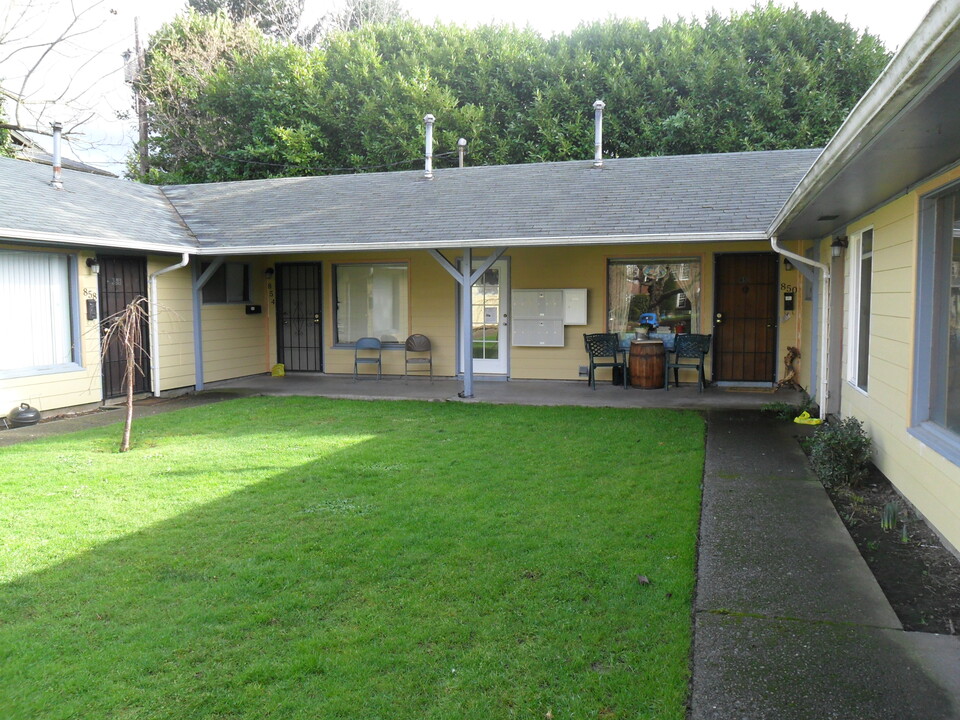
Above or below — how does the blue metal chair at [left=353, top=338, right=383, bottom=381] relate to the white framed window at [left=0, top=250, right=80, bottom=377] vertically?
below

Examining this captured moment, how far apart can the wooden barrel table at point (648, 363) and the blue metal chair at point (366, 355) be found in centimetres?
404

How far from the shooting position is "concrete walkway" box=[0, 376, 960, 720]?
2707mm

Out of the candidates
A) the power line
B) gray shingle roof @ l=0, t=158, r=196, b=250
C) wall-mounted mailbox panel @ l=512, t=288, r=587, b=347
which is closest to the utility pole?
the power line

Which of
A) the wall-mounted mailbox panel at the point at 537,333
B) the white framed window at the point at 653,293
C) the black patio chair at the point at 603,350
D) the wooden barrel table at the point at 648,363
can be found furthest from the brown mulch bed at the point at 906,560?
the wall-mounted mailbox panel at the point at 537,333

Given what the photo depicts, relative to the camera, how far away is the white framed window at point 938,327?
432 centimetres

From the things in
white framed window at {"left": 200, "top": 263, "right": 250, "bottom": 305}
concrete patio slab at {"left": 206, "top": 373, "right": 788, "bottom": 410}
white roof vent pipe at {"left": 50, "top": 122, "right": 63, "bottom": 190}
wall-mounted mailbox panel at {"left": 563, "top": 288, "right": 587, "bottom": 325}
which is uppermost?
white roof vent pipe at {"left": 50, "top": 122, "right": 63, "bottom": 190}

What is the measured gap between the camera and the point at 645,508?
5027 mm

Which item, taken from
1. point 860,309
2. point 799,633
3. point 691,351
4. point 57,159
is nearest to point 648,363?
point 691,351

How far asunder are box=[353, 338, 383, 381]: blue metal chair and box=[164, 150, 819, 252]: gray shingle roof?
2.06 meters

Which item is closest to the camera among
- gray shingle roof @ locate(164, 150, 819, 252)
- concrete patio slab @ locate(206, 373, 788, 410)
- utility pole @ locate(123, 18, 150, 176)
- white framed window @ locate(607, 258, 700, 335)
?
concrete patio slab @ locate(206, 373, 788, 410)

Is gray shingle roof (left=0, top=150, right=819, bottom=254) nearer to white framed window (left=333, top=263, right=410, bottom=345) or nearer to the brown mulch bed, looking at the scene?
white framed window (left=333, top=263, right=410, bottom=345)

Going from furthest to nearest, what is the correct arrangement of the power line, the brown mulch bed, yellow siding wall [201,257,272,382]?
1. the power line
2. yellow siding wall [201,257,272,382]
3. the brown mulch bed

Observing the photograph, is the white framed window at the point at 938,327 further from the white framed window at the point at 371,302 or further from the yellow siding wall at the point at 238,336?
the yellow siding wall at the point at 238,336

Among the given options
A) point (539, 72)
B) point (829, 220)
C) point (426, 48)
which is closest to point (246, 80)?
point (426, 48)
